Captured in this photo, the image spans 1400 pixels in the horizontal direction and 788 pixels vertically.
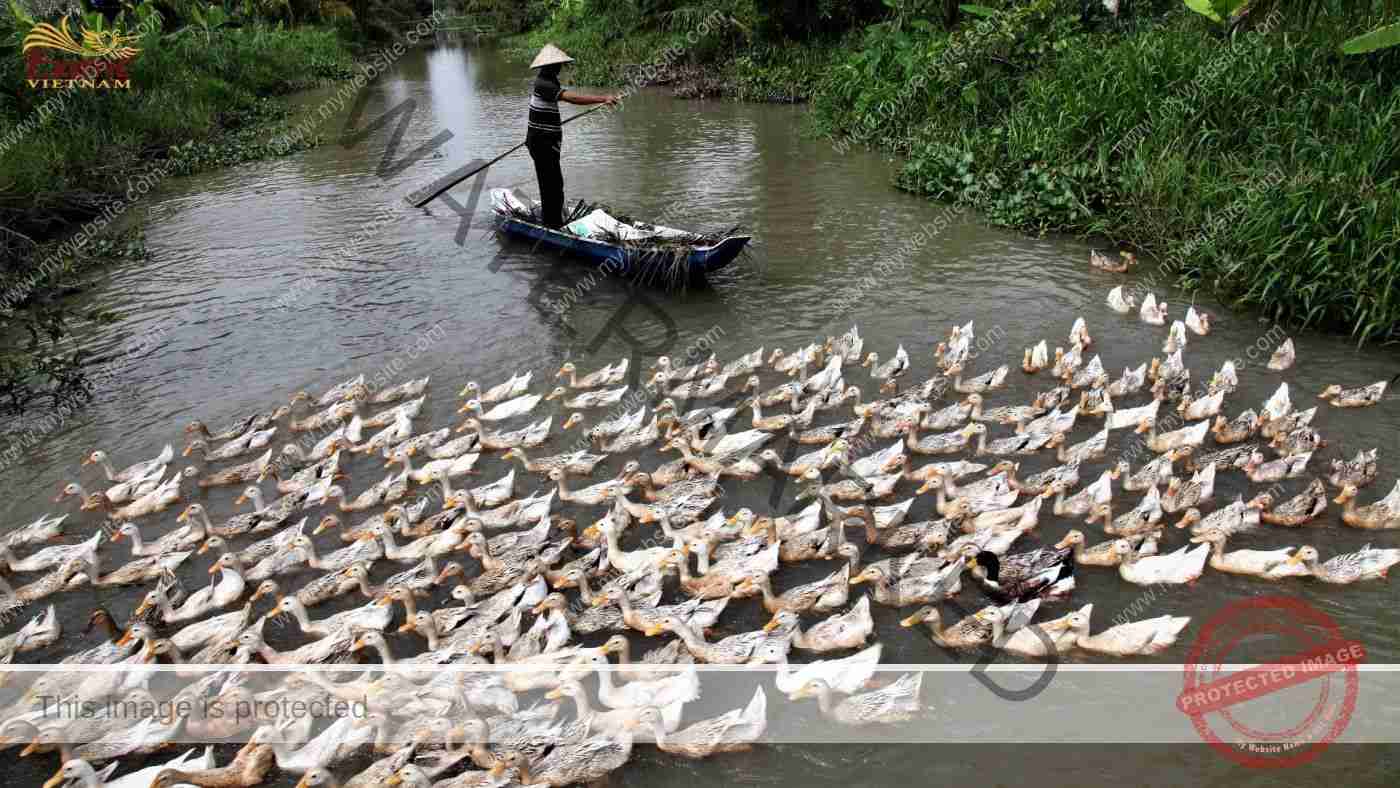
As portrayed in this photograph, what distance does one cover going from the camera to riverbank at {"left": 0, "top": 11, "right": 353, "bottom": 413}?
10.8 metres

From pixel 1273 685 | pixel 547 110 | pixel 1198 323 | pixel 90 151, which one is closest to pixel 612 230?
pixel 547 110

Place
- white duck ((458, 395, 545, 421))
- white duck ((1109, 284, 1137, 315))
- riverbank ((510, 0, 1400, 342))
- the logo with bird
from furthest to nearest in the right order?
the logo with bird → white duck ((1109, 284, 1137, 315)) → riverbank ((510, 0, 1400, 342)) → white duck ((458, 395, 545, 421))

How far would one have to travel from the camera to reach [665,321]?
11203mm

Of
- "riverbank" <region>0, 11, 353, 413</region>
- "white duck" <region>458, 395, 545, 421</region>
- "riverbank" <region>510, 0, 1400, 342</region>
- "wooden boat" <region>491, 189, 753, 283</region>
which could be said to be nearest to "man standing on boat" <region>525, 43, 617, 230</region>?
"wooden boat" <region>491, 189, 753, 283</region>

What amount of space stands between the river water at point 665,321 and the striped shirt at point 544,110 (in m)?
1.97

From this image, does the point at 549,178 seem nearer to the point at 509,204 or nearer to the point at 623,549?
the point at 509,204

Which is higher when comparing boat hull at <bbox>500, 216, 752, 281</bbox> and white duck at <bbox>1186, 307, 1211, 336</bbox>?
boat hull at <bbox>500, 216, 752, 281</bbox>

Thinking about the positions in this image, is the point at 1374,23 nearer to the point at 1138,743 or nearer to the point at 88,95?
the point at 1138,743

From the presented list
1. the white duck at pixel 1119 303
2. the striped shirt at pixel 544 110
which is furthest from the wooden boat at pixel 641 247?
the white duck at pixel 1119 303

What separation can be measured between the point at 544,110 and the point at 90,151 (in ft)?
35.6

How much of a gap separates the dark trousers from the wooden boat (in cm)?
24

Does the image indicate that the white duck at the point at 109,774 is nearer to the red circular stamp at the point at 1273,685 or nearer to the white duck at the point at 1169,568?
the red circular stamp at the point at 1273,685

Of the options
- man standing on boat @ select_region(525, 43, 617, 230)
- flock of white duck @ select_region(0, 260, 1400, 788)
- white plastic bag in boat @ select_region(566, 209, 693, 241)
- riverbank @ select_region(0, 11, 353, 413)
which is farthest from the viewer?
man standing on boat @ select_region(525, 43, 617, 230)

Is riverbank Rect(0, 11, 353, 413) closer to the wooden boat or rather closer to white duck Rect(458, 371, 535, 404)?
white duck Rect(458, 371, 535, 404)
